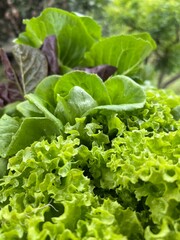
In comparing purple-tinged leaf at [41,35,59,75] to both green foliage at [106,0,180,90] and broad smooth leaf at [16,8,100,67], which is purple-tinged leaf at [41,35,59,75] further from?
green foliage at [106,0,180,90]

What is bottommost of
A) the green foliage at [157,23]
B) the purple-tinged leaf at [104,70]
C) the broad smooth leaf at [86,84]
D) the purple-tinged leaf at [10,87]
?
the green foliage at [157,23]

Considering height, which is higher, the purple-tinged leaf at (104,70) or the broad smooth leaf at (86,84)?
the broad smooth leaf at (86,84)

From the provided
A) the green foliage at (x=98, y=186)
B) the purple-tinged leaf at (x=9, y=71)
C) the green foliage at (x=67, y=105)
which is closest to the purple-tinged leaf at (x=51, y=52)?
the purple-tinged leaf at (x=9, y=71)

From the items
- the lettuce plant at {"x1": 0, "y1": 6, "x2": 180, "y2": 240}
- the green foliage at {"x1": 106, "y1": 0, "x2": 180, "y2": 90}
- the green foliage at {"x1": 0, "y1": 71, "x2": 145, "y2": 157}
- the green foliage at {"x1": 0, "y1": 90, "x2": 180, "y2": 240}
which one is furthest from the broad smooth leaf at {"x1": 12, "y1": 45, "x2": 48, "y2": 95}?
the green foliage at {"x1": 106, "y1": 0, "x2": 180, "y2": 90}

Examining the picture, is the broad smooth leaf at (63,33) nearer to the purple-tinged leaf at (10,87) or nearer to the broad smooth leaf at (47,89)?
the purple-tinged leaf at (10,87)

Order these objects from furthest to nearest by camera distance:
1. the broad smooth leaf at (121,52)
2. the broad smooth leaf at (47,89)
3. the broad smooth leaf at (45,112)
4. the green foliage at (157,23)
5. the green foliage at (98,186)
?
the green foliage at (157,23) < the broad smooth leaf at (121,52) < the broad smooth leaf at (47,89) < the broad smooth leaf at (45,112) < the green foliage at (98,186)

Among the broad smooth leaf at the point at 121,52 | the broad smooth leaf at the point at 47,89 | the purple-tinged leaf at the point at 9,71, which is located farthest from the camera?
the purple-tinged leaf at the point at 9,71

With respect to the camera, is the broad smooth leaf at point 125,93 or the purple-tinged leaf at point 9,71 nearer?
the broad smooth leaf at point 125,93
